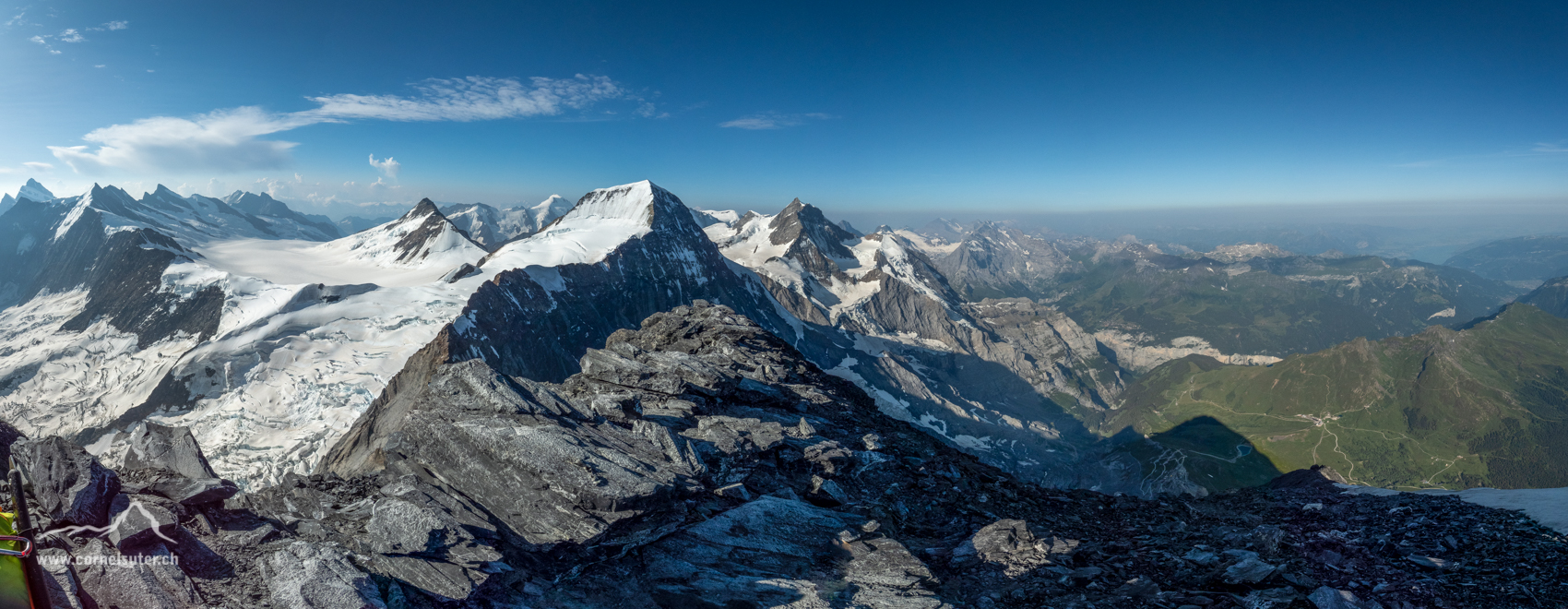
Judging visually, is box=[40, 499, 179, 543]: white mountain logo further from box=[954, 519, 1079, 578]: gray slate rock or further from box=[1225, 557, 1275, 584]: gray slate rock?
box=[1225, 557, 1275, 584]: gray slate rock

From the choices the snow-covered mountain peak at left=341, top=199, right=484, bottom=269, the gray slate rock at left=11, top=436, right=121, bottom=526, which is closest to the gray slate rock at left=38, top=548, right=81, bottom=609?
the gray slate rock at left=11, top=436, right=121, bottom=526

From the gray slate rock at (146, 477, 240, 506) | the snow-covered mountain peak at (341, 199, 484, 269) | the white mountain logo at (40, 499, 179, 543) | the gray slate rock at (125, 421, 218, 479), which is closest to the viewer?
the white mountain logo at (40, 499, 179, 543)

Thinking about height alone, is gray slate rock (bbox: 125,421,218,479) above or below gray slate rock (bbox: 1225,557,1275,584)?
above

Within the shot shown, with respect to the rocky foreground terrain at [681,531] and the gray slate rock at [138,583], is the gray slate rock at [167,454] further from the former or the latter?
the gray slate rock at [138,583]

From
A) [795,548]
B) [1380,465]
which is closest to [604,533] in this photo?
[795,548]

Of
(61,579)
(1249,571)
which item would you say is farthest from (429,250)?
(1249,571)

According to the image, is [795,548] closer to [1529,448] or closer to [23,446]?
[23,446]
